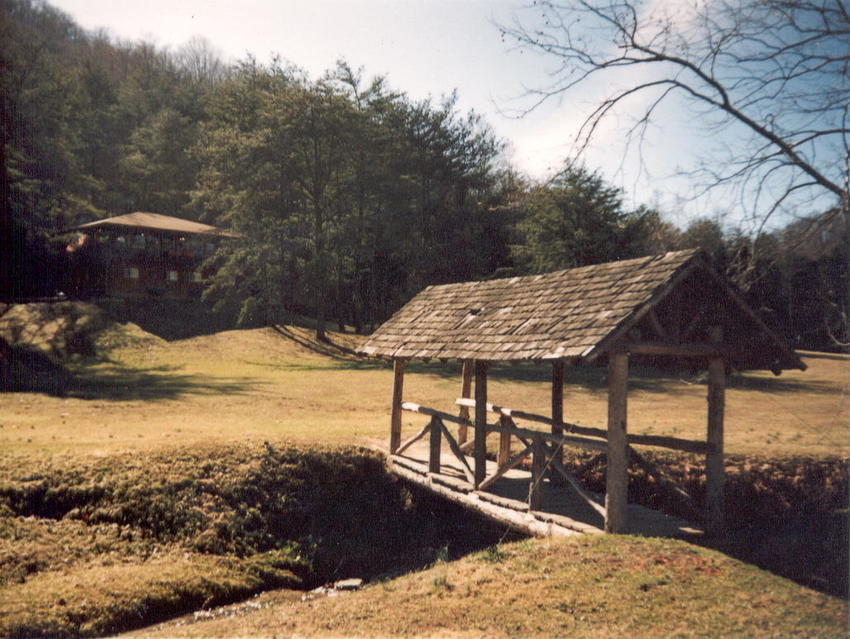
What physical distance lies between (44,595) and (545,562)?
6773 mm

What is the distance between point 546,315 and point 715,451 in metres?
3.35

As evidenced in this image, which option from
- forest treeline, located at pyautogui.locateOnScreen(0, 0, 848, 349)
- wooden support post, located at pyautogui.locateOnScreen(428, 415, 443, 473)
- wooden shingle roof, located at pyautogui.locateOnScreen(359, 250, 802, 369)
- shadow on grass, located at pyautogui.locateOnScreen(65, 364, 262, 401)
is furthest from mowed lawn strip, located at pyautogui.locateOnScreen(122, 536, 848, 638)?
forest treeline, located at pyautogui.locateOnScreen(0, 0, 848, 349)

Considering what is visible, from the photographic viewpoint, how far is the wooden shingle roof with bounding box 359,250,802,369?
9.27 m

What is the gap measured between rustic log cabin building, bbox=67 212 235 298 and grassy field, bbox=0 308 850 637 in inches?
767

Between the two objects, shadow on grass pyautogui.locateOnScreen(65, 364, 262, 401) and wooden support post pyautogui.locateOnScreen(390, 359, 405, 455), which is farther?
shadow on grass pyautogui.locateOnScreen(65, 364, 262, 401)

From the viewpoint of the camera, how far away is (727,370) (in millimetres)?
11688

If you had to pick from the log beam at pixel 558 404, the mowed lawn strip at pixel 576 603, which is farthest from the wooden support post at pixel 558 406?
the mowed lawn strip at pixel 576 603

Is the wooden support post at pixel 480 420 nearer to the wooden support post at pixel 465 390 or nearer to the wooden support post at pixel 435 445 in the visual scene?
the wooden support post at pixel 435 445

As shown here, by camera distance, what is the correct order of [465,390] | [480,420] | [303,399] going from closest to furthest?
[480,420] → [465,390] → [303,399]

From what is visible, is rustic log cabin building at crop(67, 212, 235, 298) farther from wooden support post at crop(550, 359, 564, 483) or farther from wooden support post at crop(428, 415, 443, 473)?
wooden support post at crop(550, 359, 564, 483)

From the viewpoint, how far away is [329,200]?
42.7 metres

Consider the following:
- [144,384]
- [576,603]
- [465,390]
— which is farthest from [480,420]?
[144,384]

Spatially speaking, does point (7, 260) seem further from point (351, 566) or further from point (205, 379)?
point (351, 566)

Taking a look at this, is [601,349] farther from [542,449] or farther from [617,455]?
[542,449]
